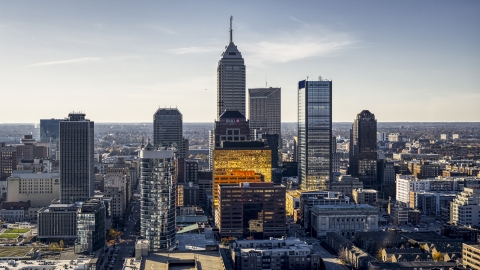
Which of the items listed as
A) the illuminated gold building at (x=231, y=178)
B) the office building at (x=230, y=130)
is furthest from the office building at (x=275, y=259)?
the office building at (x=230, y=130)

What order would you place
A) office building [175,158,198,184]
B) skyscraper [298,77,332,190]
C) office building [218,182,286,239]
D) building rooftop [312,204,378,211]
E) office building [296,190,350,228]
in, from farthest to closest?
office building [175,158,198,184], skyscraper [298,77,332,190], office building [296,190,350,228], building rooftop [312,204,378,211], office building [218,182,286,239]

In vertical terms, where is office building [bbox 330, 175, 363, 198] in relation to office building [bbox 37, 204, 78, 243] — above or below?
above

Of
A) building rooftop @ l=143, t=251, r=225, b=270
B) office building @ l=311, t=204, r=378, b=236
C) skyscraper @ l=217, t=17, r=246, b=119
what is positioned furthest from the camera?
skyscraper @ l=217, t=17, r=246, b=119

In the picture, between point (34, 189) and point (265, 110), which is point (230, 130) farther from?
point (265, 110)

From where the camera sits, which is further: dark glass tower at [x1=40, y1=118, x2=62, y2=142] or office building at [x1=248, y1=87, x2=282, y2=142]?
dark glass tower at [x1=40, y1=118, x2=62, y2=142]

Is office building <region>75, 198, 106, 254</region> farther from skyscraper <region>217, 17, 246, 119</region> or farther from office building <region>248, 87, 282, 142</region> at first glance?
office building <region>248, 87, 282, 142</region>

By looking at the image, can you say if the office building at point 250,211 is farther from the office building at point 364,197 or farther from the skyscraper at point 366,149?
the skyscraper at point 366,149

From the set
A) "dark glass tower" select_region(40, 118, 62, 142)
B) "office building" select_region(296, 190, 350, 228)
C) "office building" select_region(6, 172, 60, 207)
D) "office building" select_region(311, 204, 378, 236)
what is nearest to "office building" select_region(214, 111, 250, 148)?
"office building" select_region(296, 190, 350, 228)
